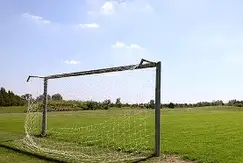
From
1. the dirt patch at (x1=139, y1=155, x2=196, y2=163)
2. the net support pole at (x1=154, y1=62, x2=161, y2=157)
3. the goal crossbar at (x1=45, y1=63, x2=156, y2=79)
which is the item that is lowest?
the dirt patch at (x1=139, y1=155, x2=196, y2=163)

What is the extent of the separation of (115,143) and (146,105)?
232cm

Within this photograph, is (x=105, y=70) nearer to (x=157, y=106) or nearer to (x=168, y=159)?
(x=157, y=106)

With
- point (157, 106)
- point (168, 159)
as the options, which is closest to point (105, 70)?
point (157, 106)

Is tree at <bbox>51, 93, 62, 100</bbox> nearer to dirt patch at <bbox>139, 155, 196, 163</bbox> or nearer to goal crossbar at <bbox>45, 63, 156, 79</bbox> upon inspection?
goal crossbar at <bbox>45, 63, 156, 79</bbox>

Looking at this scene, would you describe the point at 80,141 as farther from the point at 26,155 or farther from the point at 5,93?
the point at 5,93

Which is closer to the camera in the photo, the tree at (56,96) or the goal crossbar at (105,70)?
the goal crossbar at (105,70)

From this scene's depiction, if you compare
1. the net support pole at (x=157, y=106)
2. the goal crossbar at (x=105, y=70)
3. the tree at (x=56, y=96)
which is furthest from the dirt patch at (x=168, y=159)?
the tree at (x=56, y=96)

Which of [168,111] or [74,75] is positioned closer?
[74,75]

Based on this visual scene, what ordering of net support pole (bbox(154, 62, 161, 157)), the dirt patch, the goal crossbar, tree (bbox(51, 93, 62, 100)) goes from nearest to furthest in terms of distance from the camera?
the dirt patch, net support pole (bbox(154, 62, 161, 157)), the goal crossbar, tree (bbox(51, 93, 62, 100))

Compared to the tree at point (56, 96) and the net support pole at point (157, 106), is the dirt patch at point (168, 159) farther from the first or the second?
the tree at point (56, 96)

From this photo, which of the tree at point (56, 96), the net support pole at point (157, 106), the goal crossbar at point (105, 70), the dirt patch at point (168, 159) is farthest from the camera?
the tree at point (56, 96)

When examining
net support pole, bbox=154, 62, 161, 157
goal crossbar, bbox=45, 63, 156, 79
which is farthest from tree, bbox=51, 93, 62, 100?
net support pole, bbox=154, 62, 161, 157

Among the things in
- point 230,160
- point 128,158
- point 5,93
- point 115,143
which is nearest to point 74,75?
point 115,143

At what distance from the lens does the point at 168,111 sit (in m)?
56.0
